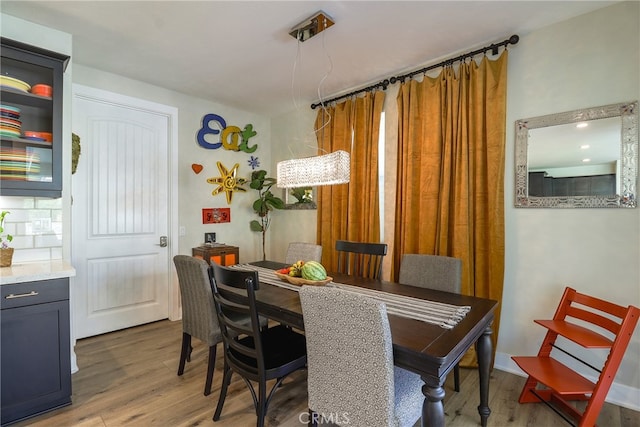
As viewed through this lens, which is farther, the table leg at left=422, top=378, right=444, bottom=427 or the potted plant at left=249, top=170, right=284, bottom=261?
the potted plant at left=249, top=170, right=284, bottom=261

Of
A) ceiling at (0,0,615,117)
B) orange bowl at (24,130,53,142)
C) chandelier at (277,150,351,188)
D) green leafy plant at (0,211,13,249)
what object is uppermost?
ceiling at (0,0,615,117)

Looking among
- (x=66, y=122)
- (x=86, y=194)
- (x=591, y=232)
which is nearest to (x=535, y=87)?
(x=591, y=232)

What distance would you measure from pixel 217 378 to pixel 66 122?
7.45ft

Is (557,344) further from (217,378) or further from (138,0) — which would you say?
(138,0)

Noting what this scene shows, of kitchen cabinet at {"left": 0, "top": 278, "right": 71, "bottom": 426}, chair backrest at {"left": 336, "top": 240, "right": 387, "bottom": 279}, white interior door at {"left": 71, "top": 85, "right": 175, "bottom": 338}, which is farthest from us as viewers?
white interior door at {"left": 71, "top": 85, "right": 175, "bottom": 338}

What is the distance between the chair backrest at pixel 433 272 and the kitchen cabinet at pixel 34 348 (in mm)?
2333

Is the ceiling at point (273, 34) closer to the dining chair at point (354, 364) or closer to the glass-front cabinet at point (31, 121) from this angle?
the glass-front cabinet at point (31, 121)

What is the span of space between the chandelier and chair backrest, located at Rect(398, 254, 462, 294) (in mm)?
850

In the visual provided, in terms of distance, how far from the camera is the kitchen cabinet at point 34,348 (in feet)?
5.72

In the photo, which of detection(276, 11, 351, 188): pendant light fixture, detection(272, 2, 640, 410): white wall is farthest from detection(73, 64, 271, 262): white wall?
detection(272, 2, 640, 410): white wall

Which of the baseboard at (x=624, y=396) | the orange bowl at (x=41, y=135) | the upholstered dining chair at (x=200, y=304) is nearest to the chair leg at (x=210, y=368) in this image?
the upholstered dining chair at (x=200, y=304)

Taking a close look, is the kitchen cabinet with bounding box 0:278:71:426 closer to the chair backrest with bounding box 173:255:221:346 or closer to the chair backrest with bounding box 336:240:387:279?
the chair backrest with bounding box 173:255:221:346

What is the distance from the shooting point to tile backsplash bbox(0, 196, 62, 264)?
7.13 ft

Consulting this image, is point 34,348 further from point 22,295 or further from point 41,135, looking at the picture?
point 41,135
